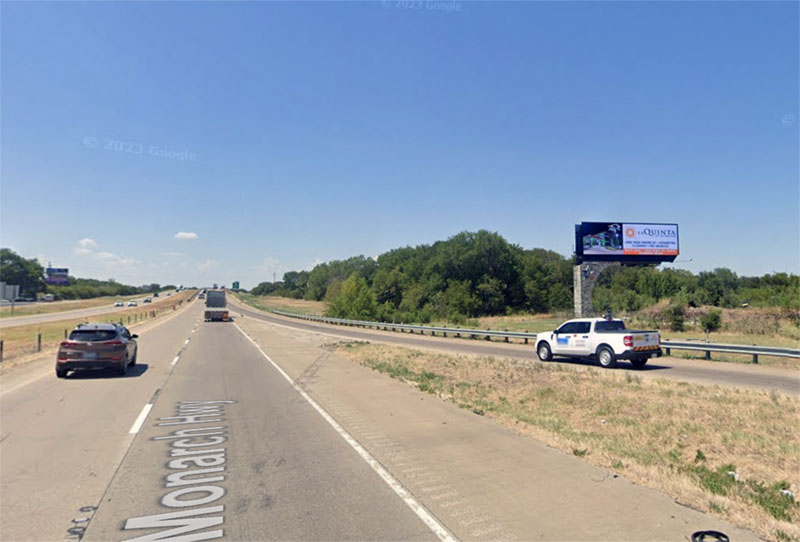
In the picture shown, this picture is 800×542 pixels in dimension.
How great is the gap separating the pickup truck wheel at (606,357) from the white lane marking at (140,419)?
51.5 feet

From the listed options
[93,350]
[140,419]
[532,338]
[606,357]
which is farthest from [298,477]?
[532,338]

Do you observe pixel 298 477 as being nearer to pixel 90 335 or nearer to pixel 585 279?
pixel 90 335

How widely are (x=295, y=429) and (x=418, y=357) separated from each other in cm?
1435

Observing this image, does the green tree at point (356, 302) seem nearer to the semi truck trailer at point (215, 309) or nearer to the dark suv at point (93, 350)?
the semi truck trailer at point (215, 309)

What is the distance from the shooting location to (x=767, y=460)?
789 centimetres

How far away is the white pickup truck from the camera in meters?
19.0

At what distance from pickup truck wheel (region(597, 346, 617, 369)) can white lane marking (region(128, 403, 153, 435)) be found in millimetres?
15710

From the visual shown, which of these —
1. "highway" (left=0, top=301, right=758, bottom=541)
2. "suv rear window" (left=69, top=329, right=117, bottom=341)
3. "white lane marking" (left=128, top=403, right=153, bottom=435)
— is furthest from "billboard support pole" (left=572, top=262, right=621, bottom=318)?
"white lane marking" (left=128, top=403, right=153, bottom=435)

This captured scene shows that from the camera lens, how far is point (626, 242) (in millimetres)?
49969

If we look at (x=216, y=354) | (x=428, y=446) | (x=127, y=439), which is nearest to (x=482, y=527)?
(x=428, y=446)

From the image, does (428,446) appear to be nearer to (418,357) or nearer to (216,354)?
(418,357)

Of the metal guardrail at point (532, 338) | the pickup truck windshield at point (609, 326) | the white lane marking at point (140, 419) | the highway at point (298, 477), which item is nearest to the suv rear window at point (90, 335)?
the highway at point (298, 477)

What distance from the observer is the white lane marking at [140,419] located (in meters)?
9.40

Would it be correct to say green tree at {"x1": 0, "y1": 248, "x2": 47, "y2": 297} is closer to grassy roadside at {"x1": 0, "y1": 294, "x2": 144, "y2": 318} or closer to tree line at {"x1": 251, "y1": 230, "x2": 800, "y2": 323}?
grassy roadside at {"x1": 0, "y1": 294, "x2": 144, "y2": 318}
